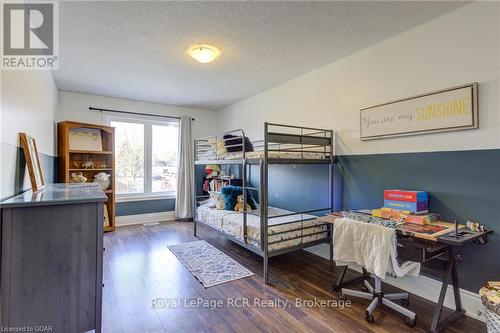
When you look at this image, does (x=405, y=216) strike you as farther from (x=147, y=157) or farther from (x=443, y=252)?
(x=147, y=157)

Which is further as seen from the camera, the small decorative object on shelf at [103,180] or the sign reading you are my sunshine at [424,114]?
the small decorative object on shelf at [103,180]

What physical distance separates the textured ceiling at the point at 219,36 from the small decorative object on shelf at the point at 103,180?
152 centimetres

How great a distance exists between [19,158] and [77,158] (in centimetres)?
274

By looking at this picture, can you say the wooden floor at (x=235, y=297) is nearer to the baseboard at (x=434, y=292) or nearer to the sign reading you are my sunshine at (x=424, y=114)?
the baseboard at (x=434, y=292)

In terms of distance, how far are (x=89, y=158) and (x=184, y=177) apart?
1.72 meters

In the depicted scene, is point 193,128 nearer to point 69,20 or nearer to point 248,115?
point 248,115

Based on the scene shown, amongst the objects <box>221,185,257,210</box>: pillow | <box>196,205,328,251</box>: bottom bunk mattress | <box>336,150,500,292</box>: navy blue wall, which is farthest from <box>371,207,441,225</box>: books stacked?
→ <box>221,185,257,210</box>: pillow

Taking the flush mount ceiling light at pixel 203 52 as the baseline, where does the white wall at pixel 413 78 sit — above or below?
below

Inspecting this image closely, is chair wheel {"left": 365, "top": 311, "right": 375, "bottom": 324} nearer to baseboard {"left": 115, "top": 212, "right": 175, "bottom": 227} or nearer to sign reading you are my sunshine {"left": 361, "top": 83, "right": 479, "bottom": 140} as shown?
sign reading you are my sunshine {"left": 361, "top": 83, "right": 479, "bottom": 140}

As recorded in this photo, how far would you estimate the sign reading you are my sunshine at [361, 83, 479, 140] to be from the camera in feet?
6.57

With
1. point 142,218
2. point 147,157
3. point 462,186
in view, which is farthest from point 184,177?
Result: point 462,186

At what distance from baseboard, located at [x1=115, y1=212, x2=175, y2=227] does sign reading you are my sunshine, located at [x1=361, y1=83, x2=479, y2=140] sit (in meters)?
4.11

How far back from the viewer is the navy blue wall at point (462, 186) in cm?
189

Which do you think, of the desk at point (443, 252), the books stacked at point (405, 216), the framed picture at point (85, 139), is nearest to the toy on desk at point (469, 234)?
the desk at point (443, 252)
